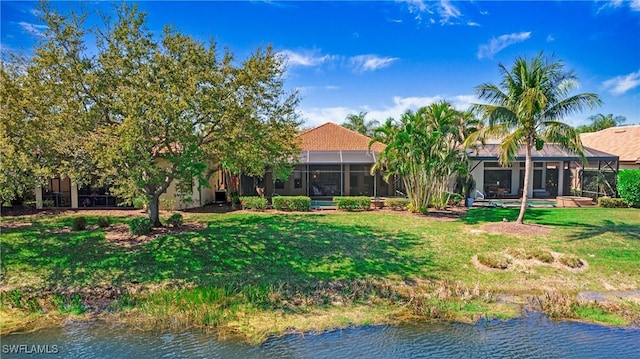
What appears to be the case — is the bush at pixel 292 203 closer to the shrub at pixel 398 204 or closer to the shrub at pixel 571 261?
the shrub at pixel 398 204

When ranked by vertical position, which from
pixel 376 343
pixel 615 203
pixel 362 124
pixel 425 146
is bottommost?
pixel 376 343

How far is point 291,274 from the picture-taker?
1048 centimetres

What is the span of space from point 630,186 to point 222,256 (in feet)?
70.3

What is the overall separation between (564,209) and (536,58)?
9.74 meters

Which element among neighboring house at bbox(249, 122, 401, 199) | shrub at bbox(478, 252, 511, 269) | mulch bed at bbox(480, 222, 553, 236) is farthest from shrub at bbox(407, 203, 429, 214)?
shrub at bbox(478, 252, 511, 269)

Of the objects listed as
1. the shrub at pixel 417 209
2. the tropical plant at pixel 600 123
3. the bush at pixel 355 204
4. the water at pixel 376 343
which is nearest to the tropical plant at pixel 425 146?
the shrub at pixel 417 209

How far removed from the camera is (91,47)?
11695 mm

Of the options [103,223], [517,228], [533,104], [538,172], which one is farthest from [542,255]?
[538,172]

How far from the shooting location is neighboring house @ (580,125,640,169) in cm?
2508

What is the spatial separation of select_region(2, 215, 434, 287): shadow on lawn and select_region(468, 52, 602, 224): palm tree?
5.69m

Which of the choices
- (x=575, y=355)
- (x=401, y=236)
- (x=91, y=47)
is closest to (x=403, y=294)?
(x=575, y=355)

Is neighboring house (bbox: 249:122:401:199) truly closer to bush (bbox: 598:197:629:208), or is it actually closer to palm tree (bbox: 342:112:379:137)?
bush (bbox: 598:197:629:208)

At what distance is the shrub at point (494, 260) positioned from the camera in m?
11.1

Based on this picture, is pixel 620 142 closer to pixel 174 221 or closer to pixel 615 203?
pixel 615 203
